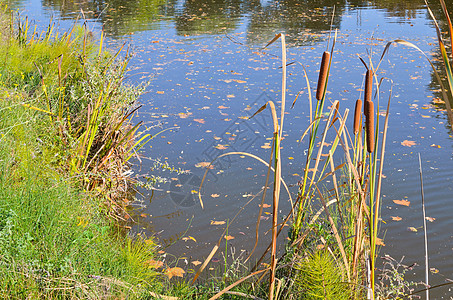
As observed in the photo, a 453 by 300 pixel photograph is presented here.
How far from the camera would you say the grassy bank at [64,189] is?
2617 mm

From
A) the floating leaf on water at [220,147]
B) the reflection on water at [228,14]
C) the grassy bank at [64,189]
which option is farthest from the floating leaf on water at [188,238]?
the reflection on water at [228,14]

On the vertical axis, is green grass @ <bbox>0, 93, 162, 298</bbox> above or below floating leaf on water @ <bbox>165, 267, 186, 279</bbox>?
above

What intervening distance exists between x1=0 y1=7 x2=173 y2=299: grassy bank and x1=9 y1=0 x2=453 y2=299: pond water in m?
0.63

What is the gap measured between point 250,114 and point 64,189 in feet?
14.5

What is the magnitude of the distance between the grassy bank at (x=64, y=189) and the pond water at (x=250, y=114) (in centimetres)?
63

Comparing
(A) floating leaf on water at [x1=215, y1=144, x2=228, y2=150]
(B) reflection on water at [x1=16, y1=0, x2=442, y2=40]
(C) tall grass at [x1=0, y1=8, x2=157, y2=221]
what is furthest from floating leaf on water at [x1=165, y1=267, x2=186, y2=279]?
(B) reflection on water at [x1=16, y1=0, x2=442, y2=40]

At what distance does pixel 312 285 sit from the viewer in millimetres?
2631

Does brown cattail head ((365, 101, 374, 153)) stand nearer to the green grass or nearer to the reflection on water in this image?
the green grass

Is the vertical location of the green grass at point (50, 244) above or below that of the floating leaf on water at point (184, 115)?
above

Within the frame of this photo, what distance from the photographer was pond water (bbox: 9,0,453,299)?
452 cm

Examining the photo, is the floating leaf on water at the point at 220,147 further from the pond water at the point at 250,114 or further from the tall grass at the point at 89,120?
the tall grass at the point at 89,120

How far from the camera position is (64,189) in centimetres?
348

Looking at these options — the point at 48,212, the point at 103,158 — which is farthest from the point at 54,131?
the point at 48,212

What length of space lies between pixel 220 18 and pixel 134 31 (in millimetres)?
3488
